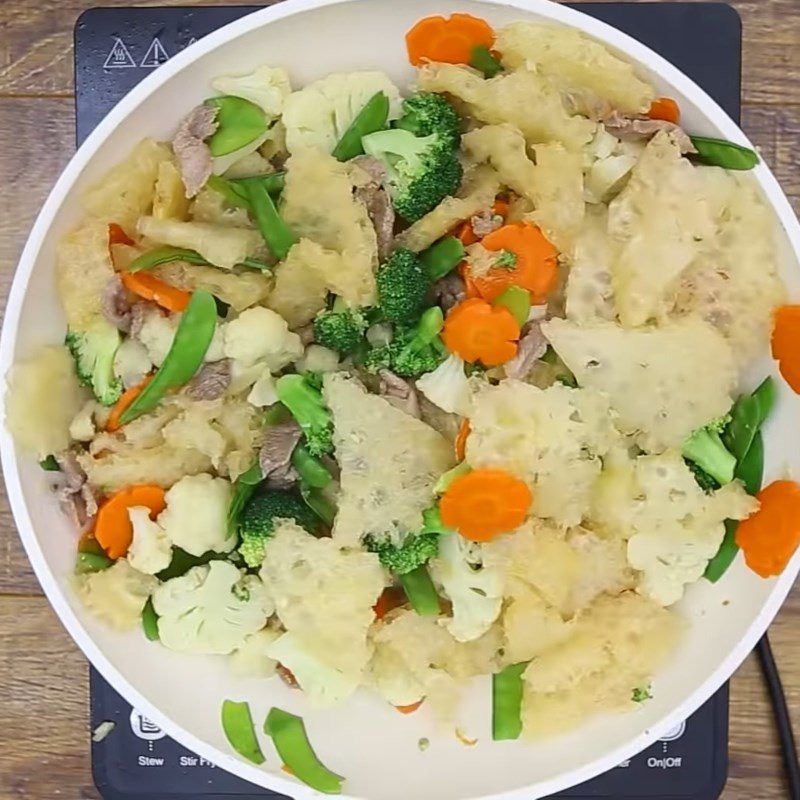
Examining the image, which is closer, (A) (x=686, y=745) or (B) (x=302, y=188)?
(B) (x=302, y=188)

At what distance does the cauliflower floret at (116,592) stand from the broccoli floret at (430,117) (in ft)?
1.77

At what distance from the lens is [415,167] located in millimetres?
986

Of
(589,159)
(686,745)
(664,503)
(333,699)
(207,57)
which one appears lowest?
(686,745)

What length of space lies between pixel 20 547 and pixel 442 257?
2.15ft

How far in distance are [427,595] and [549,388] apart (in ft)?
0.84

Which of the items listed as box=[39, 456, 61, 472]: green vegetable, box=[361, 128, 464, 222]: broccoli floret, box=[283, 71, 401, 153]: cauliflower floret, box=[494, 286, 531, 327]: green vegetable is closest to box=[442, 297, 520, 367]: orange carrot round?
box=[494, 286, 531, 327]: green vegetable

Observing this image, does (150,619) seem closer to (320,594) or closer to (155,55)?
(320,594)

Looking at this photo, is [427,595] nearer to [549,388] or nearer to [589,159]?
[549,388]

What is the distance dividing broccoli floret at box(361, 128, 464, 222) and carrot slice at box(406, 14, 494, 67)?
3.1 inches

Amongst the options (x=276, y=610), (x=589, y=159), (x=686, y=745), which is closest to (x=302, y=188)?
(x=589, y=159)

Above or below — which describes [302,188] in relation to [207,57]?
below

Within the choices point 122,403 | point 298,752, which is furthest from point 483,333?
point 298,752

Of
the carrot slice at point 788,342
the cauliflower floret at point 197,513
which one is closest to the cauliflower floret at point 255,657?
the cauliflower floret at point 197,513

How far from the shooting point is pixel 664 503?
1.01m
